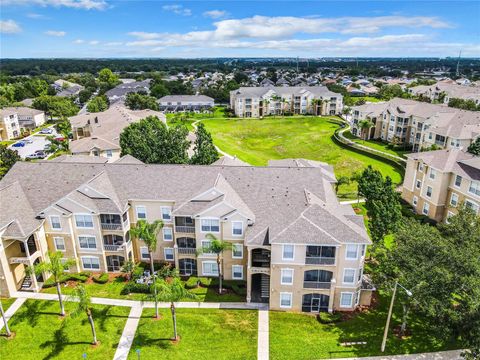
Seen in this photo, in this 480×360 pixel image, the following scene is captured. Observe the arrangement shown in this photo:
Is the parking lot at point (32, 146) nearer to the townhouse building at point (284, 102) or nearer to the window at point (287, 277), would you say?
the townhouse building at point (284, 102)

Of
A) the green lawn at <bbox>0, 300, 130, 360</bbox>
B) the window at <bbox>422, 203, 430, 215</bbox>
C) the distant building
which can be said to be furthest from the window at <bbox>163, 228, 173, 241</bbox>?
the distant building

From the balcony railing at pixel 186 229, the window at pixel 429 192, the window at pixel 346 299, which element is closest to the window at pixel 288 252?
the window at pixel 346 299

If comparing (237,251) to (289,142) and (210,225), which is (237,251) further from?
(289,142)

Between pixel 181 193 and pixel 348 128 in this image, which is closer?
pixel 181 193

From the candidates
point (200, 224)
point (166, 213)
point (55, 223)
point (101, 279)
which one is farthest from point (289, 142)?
point (55, 223)

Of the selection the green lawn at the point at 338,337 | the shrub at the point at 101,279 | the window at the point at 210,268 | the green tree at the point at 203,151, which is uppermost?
the green tree at the point at 203,151

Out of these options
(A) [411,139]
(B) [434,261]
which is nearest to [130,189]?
(B) [434,261]

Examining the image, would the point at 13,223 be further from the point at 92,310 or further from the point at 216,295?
the point at 216,295
